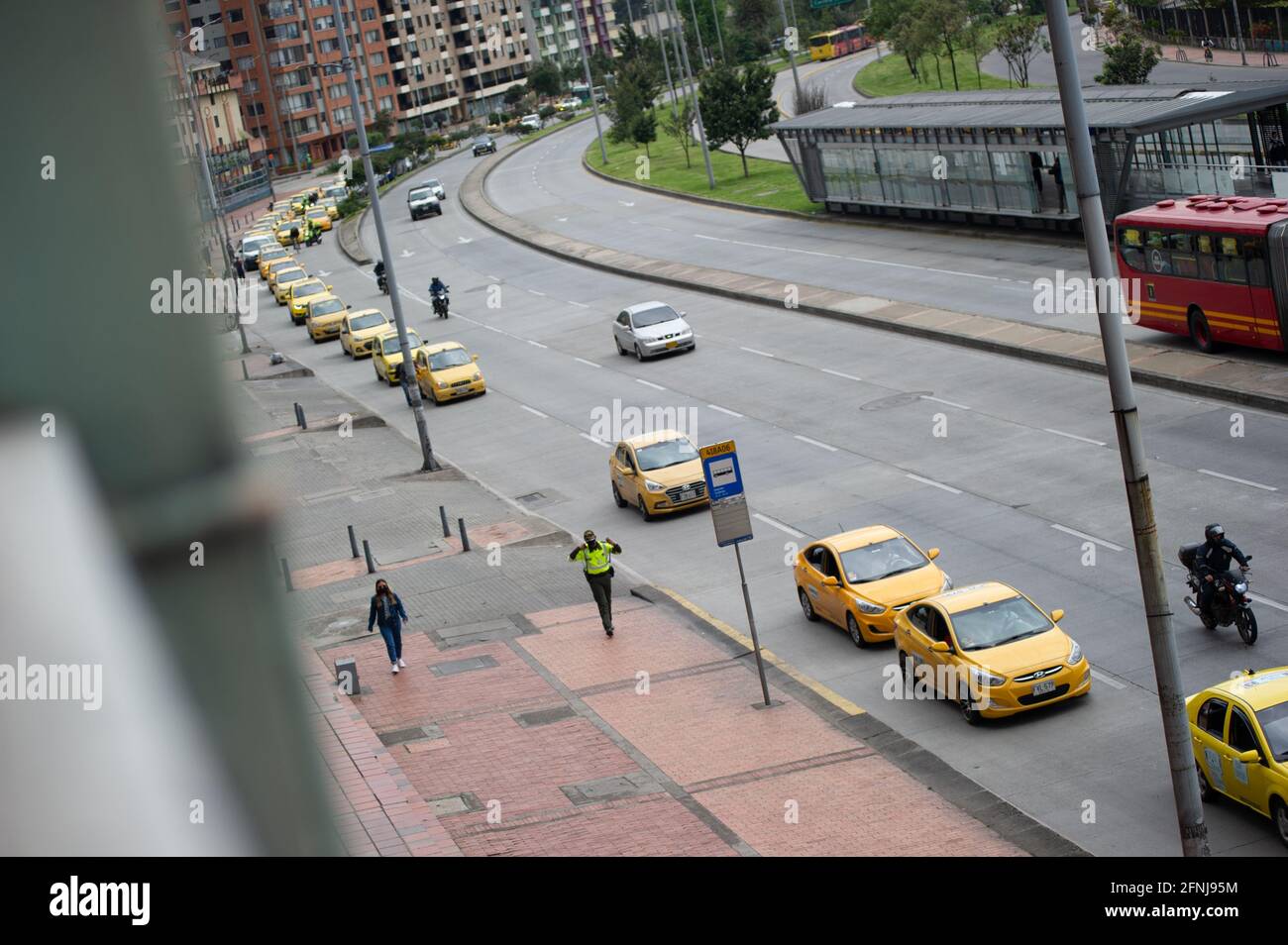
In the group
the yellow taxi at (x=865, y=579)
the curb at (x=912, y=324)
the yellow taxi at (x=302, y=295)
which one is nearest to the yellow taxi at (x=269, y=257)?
the yellow taxi at (x=302, y=295)

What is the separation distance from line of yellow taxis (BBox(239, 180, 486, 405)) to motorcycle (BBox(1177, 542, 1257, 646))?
27.2m

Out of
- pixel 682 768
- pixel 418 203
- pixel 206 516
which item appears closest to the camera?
pixel 206 516

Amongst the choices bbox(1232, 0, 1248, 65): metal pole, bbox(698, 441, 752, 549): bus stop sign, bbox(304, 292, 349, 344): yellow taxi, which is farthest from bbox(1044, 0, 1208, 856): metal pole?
bbox(1232, 0, 1248, 65): metal pole

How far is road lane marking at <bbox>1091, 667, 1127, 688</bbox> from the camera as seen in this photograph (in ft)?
59.5

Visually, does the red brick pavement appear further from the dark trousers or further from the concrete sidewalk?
the dark trousers

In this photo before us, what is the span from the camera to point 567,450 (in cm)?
3647

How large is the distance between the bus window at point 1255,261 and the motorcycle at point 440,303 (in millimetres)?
32214

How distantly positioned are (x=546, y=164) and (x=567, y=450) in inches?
3158

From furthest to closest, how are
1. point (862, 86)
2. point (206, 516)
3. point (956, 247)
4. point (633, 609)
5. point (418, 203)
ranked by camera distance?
1. point (862, 86)
2. point (418, 203)
3. point (956, 247)
4. point (633, 609)
5. point (206, 516)

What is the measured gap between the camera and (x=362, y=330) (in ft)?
180
